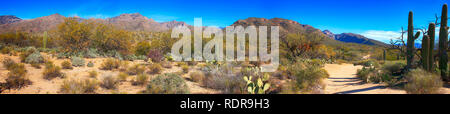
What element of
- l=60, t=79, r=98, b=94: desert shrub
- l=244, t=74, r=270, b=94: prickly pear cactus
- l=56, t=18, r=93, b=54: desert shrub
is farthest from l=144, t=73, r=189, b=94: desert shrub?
l=56, t=18, r=93, b=54: desert shrub

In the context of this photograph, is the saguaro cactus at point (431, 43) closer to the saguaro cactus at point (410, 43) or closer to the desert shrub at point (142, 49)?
the saguaro cactus at point (410, 43)

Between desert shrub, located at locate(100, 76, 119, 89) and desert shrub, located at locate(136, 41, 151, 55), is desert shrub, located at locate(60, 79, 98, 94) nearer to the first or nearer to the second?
desert shrub, located at locate(100, 76, 119, 89)

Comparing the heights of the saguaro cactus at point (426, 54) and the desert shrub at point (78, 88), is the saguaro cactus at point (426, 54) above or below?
above

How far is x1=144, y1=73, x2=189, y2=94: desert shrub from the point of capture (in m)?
5.42

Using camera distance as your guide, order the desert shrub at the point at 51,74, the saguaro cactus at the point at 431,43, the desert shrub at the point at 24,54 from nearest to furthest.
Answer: the desert shrub at the point at 51,74 → the saguaro cactus at the point at 431,43 → the desert shrub at the point at 24,54

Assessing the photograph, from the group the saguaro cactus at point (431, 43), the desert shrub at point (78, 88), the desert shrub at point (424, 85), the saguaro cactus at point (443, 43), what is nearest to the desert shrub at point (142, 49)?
the desert shrub at point (78, 88)

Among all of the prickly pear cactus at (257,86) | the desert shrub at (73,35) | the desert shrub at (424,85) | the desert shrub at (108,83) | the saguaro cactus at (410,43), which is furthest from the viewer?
the desert shrub at (73,35)

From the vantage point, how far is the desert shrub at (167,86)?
17.8 ft

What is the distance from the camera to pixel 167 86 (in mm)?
5629
